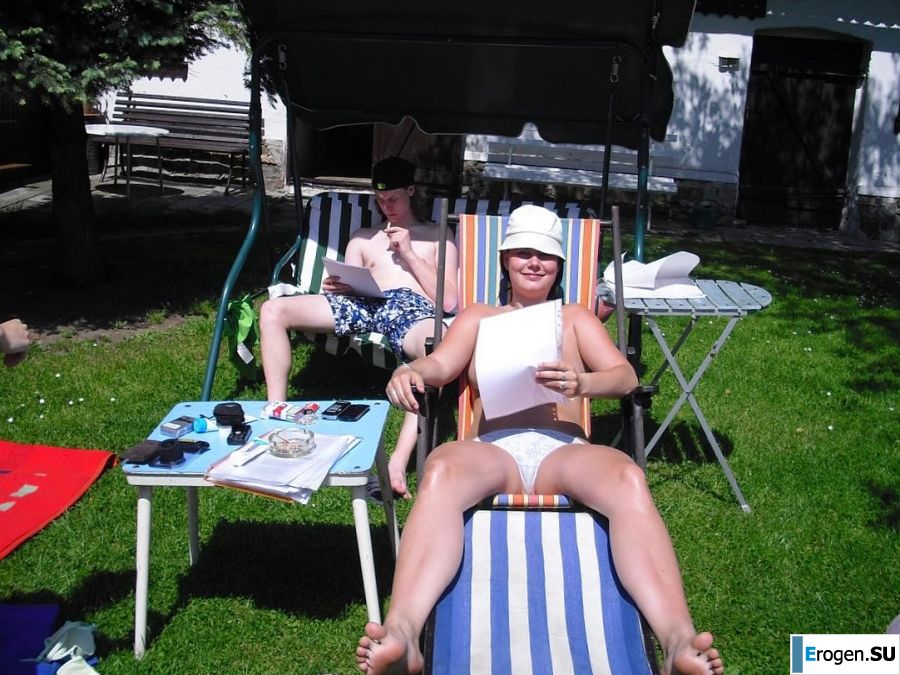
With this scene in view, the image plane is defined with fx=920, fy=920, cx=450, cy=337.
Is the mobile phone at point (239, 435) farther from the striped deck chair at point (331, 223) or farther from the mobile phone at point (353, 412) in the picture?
the striped deck chair at point (331, 223)

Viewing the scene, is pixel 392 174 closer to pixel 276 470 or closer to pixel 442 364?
pixel 442 364

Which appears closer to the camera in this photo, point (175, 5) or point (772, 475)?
point (772, 475)

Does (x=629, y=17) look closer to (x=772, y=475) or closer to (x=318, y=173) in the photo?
(x=772, y=475)

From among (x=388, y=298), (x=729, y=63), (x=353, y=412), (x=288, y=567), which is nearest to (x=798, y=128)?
(x=729, y=63)

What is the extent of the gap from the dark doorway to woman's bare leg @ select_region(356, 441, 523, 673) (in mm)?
10212

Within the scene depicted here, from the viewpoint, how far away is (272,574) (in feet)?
11.9

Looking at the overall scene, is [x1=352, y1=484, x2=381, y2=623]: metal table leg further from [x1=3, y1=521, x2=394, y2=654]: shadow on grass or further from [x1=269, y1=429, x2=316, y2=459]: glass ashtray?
[x1=3, y1=521, x2=394, y2=654]: shadow on grass

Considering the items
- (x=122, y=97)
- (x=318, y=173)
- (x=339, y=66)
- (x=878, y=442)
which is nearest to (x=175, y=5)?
(x=339, y=66)

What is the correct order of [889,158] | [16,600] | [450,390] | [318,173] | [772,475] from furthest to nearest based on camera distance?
1. [318,173]
2. [889,158]
3. [450,390]
4. [772,475]
5. [16,600]

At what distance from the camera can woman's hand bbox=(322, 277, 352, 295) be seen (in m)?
5.00

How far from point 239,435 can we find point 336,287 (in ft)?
6.30

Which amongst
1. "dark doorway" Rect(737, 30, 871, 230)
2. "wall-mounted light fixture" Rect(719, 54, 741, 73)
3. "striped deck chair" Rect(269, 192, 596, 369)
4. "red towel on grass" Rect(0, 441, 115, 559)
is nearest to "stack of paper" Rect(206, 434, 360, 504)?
"red towel on grass" Rect(0, 441, 115, 559)

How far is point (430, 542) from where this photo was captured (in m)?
2.81

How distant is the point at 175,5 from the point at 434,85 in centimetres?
172
